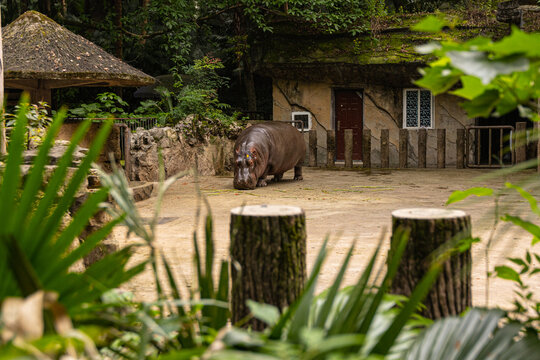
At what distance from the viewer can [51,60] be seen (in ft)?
24.8

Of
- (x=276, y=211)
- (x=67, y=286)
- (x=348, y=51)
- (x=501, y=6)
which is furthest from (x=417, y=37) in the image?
(x=67, y=286)

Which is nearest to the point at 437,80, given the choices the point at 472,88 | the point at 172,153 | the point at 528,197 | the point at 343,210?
the point at 472,88

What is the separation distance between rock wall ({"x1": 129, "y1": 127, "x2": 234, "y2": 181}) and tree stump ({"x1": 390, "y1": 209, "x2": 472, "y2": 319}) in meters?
6.40

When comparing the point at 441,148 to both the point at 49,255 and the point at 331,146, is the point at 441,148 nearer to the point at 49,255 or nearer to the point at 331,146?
the point at 331,146

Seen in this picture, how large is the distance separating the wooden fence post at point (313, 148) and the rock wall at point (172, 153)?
231 centimetres

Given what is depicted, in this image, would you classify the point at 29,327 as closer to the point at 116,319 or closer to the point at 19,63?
the point at 116,319

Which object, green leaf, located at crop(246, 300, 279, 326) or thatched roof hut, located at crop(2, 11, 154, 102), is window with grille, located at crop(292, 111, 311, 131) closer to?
thatched roof hut, located at crop(2, 11, 154, 102)

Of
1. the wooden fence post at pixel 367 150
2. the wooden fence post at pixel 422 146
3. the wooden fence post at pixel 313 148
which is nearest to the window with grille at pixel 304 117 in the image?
the wooden fence post at pixel 313 148

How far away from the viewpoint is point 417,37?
1280 centimetres

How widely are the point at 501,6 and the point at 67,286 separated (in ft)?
35.0

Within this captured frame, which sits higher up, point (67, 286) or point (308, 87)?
point (308, 87)

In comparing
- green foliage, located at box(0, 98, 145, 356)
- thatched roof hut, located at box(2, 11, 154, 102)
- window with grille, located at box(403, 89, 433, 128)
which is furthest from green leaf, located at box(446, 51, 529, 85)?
window with grille, located at box(403, 89, 433, 128)

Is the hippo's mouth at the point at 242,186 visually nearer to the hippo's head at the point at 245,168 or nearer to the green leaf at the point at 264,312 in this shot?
the hippo's head at the point at 245,168

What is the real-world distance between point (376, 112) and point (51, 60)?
875 centimetres
